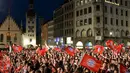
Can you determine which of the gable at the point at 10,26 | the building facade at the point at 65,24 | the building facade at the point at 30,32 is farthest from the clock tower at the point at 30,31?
the building facade at the point at 65,24

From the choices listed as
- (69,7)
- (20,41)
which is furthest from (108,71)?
(20,41)

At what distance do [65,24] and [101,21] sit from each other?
2189 centimetres

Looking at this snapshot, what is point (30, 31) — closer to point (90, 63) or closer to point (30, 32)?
point (30, 32)

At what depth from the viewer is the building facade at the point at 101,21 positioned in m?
64.9

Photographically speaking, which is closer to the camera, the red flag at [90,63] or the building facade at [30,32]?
the red flag at [90,63]

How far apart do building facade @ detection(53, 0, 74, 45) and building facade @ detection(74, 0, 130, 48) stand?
13.6 ft

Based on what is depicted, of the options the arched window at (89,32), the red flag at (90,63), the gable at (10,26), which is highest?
the gable at (10,26)

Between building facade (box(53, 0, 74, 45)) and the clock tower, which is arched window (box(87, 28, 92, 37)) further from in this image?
the clock tower

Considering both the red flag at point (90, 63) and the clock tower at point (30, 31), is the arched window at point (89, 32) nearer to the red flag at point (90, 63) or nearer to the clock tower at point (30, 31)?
the red flag at point (90, 63)

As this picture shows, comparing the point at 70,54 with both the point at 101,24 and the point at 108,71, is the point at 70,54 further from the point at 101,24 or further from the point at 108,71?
the point at 101,24

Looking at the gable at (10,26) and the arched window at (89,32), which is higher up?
the gable at (10,26)

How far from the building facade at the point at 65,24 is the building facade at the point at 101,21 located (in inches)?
163

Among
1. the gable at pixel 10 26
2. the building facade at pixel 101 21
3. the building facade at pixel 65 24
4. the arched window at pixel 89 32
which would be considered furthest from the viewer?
the gable at pixel 10 26

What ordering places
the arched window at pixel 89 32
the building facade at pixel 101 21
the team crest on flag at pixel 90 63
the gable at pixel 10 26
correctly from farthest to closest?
the gable at pixel 10 26 < the arched window at pixel 89 32 < the building facade at pixel 101 21 < the team crest on flag at pixel 90 63
